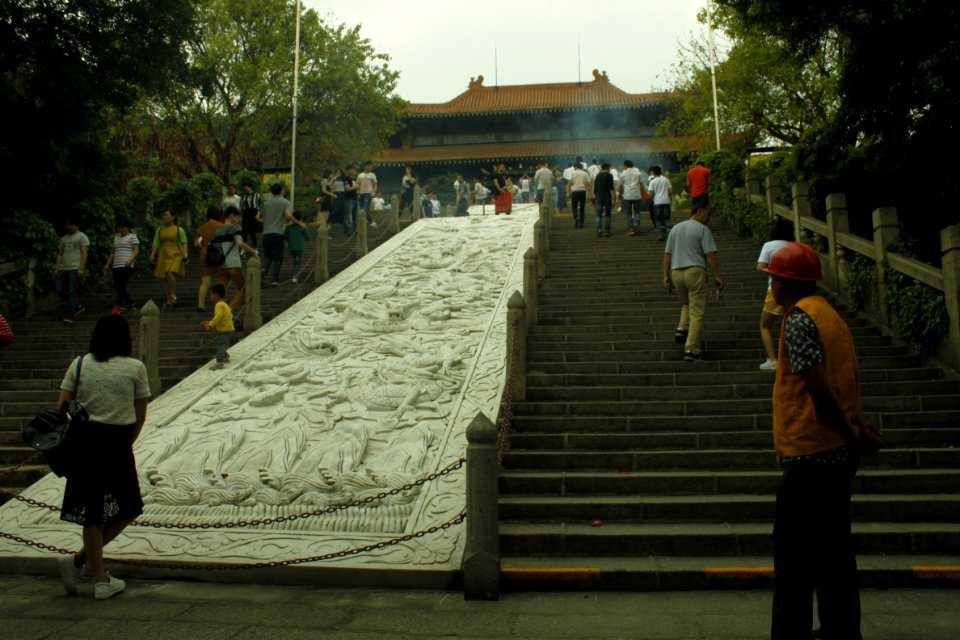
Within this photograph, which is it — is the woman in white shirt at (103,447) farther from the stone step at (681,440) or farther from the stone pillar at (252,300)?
the stone pillar at (252,300)

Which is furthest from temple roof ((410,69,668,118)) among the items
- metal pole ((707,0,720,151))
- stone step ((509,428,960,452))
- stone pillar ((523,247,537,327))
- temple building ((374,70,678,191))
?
stone step ((509,428,960,452))

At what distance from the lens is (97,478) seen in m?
4.96

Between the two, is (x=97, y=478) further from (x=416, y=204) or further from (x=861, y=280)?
(x=416, y=204)

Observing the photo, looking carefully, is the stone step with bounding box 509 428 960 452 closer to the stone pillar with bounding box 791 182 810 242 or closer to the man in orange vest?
the man in orange vest

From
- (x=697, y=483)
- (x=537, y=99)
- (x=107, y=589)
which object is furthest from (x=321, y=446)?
(x=537, y=99)

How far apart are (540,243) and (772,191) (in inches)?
167

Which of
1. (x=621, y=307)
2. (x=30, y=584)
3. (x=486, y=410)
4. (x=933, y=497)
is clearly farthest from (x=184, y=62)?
(x=933, y=497)

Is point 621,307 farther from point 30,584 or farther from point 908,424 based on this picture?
point 30,584

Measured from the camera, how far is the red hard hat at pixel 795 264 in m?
3.71

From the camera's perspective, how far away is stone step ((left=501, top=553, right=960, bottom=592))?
509cm

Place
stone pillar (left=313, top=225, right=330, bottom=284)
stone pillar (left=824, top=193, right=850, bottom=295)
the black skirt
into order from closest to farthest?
the black skirt
stone pillar (left=824, top=193, right=850, bottom=295)
stone pillar (left=313, top=225, right=330, bottom=284)

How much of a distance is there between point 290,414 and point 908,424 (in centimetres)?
576

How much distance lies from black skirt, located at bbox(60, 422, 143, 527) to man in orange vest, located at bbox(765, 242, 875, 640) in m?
3.73

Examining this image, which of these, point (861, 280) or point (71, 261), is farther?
point (71, 261)
